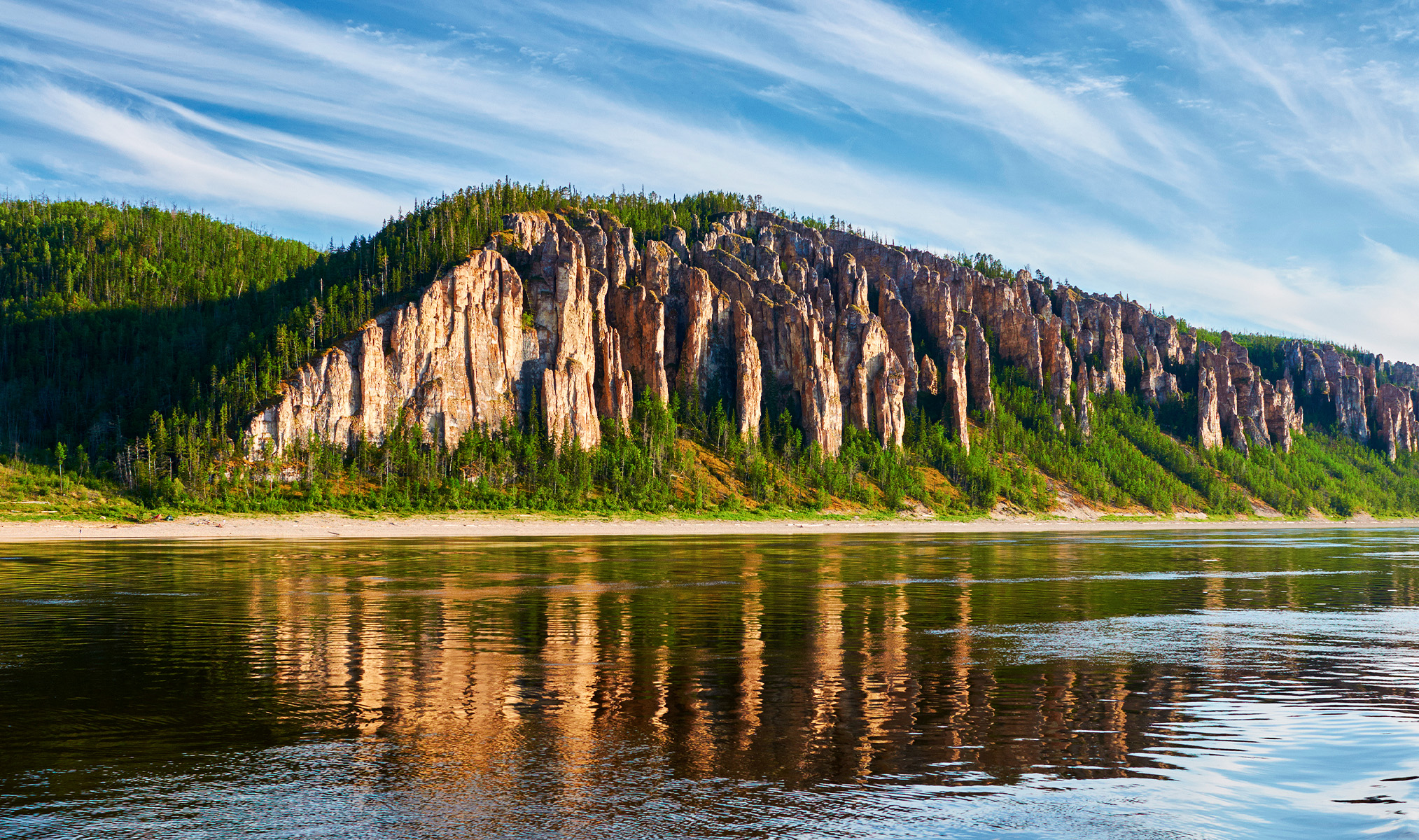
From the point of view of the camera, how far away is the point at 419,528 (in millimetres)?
125375

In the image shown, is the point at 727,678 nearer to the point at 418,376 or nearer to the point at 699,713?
the point at 699,713

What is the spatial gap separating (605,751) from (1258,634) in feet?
92.0

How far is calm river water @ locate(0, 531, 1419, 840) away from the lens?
533 inches

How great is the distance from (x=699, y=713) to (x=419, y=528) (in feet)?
369

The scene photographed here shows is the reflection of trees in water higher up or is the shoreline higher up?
the reflection of trees in water

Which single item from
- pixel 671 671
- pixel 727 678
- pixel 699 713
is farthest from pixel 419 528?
pixel 699 713

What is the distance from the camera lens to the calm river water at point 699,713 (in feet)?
44.4

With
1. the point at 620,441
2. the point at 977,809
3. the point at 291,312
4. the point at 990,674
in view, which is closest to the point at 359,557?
the point at 990,674

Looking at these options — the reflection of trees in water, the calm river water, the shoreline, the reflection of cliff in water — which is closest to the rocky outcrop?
the shoreline

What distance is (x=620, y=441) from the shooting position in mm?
196000

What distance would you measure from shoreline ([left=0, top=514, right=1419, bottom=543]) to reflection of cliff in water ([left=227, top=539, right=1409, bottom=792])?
227 ft

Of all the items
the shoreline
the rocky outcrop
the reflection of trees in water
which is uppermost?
the rocky outcrop

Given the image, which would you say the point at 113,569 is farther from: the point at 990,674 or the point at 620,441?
the point at 620,441

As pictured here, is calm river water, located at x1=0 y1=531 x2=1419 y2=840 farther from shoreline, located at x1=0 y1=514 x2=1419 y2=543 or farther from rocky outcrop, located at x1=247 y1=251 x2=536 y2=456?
rocky outcrop, located at x1=247 y1=251 x2=536 y2=456
